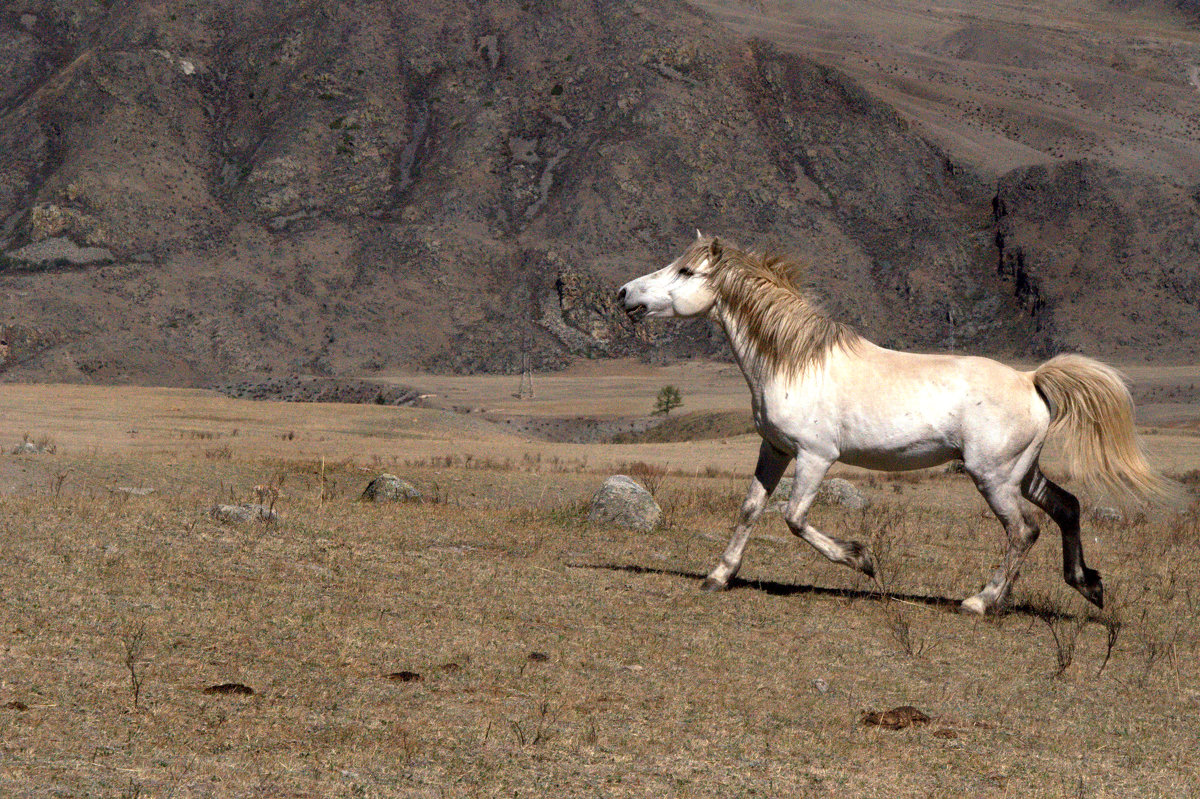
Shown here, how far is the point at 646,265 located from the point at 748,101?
30251 mm

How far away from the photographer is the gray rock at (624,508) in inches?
597

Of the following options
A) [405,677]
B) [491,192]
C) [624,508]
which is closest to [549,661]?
[405,677]

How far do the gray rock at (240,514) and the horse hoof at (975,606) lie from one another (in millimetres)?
6710

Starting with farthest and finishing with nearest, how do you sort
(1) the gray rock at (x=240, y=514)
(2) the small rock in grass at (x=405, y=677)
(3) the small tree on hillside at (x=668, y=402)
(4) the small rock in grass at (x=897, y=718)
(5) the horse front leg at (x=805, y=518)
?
(3) the small tree on hillside at (x=668, y=402) < (1) the gray rock at (x=240, y=514) < (5) the horse front leg at (x=805, y=518) < (2) the small rock in grass at (x=405, y=677) < (4) the small rock in grass at (x=897, y=718)

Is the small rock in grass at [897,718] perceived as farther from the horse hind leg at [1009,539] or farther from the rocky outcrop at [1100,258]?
the rocky outcrop at [1100,258]

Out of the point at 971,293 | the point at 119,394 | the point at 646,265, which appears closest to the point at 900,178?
the point at 971,293

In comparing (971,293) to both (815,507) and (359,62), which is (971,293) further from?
(815,507)

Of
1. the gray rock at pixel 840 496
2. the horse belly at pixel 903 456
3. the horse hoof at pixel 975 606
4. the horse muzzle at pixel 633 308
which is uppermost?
the horse muzzle at pixel 633 308

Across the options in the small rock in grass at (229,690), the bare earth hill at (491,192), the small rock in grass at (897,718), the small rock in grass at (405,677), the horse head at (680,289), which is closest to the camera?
the small rock in grass at (229,690)

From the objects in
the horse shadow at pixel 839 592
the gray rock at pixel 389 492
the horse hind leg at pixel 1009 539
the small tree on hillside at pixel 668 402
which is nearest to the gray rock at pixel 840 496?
the gray rock at pixel 389 492

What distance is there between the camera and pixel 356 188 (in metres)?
119

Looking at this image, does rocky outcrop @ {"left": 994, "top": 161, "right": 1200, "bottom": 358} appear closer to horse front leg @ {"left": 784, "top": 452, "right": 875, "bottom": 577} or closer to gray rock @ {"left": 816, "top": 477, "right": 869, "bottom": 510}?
gray rock @ {"left": 816, "top": 477, "right": 869, "bottom": 510}

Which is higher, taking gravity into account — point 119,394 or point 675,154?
point 675,154

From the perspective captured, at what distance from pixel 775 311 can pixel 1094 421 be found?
2.92m
